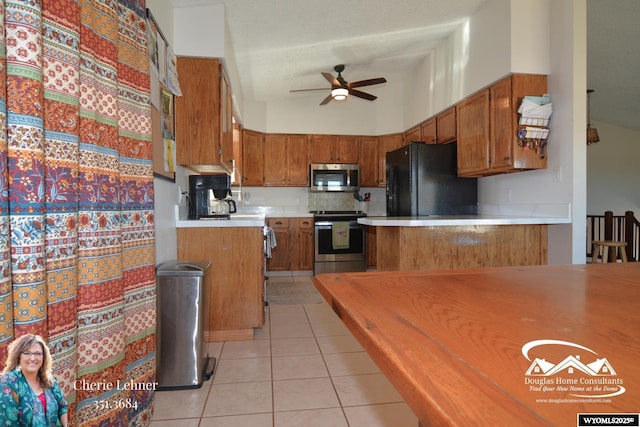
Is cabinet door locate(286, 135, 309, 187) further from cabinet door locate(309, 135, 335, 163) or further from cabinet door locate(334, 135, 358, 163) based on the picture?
cabinet door locate(334, 135, 358, 163)

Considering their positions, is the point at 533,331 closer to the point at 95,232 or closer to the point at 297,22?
the point at 95,232

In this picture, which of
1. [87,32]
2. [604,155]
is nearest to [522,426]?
[87,32]

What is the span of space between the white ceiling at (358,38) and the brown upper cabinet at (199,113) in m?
0.47

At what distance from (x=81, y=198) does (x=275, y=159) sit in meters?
3.96

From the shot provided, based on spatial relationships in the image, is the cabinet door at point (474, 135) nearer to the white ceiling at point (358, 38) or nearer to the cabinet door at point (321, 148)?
the white ceiling at point (358, 38)

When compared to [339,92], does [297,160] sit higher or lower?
lower

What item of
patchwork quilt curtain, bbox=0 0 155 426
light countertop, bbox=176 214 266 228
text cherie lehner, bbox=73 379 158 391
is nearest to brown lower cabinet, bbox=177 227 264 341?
light countertop, bbox=176 214 266 228

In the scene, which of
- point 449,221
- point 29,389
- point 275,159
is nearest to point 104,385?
point 29,389

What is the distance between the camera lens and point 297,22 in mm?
2998

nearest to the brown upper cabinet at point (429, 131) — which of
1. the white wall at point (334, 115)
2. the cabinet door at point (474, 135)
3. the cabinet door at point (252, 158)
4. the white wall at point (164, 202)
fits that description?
the cabinet door at point (474, 135)

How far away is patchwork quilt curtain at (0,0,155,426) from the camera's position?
89 cm

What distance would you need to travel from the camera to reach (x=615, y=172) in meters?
6.91

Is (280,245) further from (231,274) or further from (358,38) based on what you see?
(358,38)

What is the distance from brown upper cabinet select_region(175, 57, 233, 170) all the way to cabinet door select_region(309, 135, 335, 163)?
266 centimetres
